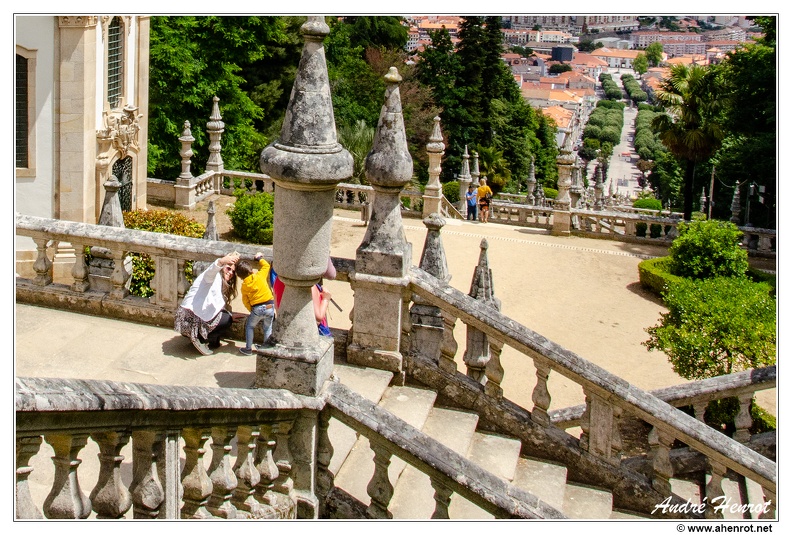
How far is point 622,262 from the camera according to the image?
24969 millimetres

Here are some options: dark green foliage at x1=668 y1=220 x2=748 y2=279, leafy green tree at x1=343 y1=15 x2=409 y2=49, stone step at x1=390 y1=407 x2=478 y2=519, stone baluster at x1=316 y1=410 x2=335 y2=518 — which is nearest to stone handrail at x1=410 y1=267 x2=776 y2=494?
stone step at x1=390 y1=407 x2=478 y2=519

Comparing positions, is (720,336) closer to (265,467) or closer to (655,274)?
(265,467)

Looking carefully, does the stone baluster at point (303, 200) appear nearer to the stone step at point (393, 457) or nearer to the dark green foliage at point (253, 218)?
the stone step at point (393, 457)

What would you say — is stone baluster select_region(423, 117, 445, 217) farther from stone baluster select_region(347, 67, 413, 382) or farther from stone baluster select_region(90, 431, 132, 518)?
stone baluster select_region(90, 431, 132, 518)

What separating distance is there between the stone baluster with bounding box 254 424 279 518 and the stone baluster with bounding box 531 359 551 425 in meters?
2.79

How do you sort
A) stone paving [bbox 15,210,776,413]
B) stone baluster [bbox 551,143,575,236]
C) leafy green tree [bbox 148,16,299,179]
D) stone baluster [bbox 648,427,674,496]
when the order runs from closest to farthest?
stone baluster [bbox 648,427,674,496] → stone paving [bbox 15,210,776,413] → stone baluster [bbox 551,143,575,236] → leafy green tree [bbox 148,16,299,179]

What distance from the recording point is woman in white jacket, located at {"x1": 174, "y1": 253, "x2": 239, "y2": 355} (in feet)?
28.0

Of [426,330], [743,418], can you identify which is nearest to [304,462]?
[426,330]

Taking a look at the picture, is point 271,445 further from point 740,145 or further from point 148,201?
point 740,145

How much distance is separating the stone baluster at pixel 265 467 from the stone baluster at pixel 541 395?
279 cm

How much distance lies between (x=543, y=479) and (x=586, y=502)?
0.40 metres

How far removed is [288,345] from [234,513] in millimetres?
1265

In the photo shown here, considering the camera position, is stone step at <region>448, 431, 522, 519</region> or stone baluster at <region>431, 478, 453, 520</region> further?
stone step at <region>448, 431, 522, 519</region>

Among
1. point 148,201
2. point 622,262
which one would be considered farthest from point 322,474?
point 148,201
